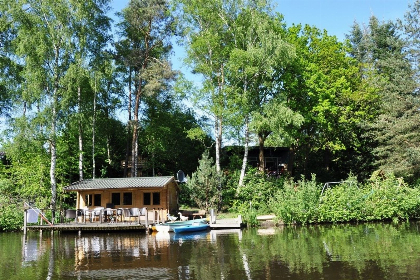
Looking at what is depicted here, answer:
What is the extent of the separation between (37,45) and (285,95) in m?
18.3

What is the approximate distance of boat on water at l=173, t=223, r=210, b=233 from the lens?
2338 centimetres

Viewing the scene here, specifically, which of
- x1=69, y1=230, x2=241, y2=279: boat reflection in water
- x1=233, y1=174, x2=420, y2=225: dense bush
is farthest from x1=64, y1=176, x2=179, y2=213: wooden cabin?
x1=233, y1=174, x2=420, y2=225: dense bush

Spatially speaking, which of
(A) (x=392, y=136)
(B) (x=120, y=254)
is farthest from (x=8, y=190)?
(A) (x=392, y=136)

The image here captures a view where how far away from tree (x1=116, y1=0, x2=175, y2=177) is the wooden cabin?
6.02m

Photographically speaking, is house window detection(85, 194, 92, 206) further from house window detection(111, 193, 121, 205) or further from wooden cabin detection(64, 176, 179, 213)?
house window detection(111, 193, 121, 205)

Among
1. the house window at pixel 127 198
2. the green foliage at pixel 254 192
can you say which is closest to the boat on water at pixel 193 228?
the green foliage at pixel 254 192

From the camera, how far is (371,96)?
34.4 meters

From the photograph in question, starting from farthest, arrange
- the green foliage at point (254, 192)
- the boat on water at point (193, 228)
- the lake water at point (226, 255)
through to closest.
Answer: the green foliage at point (254, 192) → the boat on water at point (193, 228) → the lake water at point (226, 255)

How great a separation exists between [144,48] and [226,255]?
2539 centimetres

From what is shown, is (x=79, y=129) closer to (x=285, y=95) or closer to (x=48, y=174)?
(x=48, y=174)

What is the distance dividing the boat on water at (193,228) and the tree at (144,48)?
11.7 meters

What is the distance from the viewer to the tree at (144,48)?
109 feet

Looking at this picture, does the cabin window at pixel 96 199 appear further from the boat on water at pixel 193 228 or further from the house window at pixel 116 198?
the boat on water at pixel 193 228

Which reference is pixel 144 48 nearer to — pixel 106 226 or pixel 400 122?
pixel 106 226
